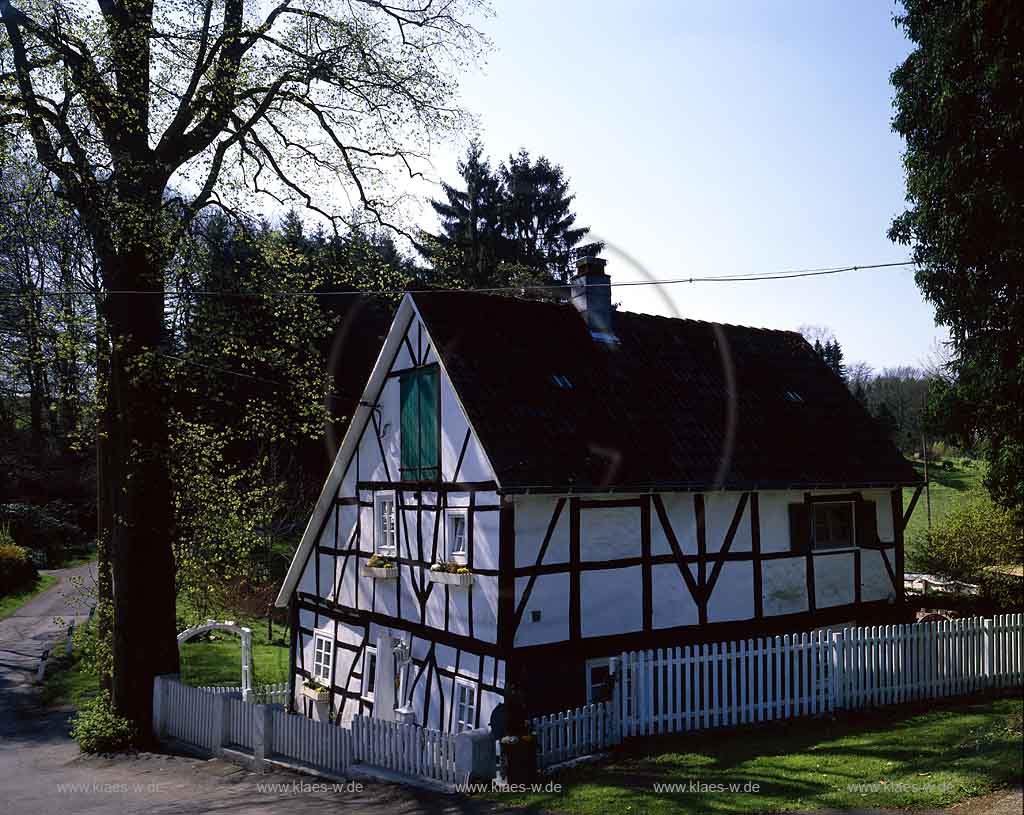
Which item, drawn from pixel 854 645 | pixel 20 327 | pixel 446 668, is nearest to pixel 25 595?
pixel 20 327

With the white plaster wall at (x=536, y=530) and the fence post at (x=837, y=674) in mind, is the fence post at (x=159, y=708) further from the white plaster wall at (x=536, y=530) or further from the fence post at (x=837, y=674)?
the fence post at (x=837, y=674)

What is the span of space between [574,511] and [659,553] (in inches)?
74.9

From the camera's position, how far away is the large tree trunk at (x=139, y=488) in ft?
54.4

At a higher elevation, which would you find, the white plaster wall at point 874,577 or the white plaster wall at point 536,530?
the white plaster wall at point 536,530

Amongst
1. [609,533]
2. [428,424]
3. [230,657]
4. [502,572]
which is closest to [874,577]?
[609,533]

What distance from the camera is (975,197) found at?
16.7m

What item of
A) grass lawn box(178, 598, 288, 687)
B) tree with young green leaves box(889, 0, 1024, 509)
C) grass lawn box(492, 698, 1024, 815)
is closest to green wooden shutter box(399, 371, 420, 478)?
grass lawn box(492, 698, 1024, 815)

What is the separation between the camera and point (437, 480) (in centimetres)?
1616

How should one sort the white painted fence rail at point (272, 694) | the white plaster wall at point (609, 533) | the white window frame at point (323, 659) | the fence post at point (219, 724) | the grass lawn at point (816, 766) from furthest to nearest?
the white painted fence rail at point (272, 694) < the white window frame at point (323, 659) < the fence post at point (219, 724) < the white plaster wall at point (609, 533) < the grass lawn at point (816, 766)

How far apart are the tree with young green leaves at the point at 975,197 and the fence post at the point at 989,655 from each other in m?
2.65

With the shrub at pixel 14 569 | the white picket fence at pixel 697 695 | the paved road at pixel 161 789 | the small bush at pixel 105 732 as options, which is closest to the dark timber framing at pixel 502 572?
the white picket fence at pixel 697 695

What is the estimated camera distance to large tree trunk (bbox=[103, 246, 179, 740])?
16.6m

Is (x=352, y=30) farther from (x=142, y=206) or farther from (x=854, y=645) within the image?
(x=854, y=645)

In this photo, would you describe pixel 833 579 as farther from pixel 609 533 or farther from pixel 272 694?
pixel 272 694
